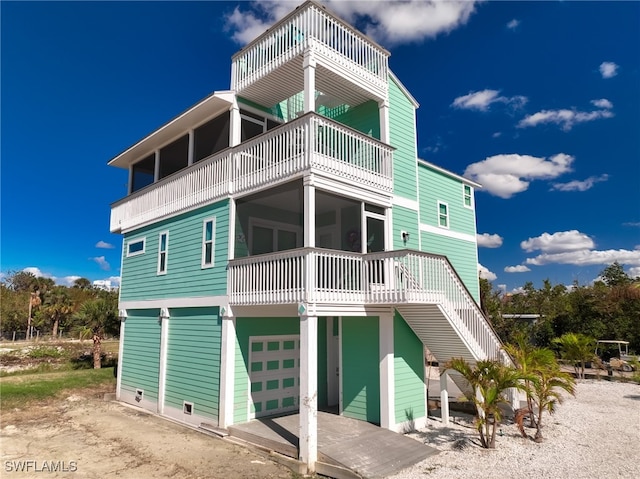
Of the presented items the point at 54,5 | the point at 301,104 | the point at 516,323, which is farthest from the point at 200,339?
the point at 516,323

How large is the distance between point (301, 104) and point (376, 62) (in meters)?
3.29

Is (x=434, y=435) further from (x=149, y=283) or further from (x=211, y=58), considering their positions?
(x=211, y=58)

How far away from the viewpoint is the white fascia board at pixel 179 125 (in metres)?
12.4

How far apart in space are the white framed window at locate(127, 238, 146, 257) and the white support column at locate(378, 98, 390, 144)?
981cm

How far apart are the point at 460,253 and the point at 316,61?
341 inches

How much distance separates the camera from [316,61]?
33.8 feet

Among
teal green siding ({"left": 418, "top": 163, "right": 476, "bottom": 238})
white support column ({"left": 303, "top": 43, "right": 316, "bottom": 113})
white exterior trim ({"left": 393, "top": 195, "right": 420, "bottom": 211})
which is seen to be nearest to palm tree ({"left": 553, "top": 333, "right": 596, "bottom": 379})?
teal green siding ({"left": 418, "top": 163, "right": 476, "bottom": 238})

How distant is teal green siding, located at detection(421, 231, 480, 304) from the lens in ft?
44.8

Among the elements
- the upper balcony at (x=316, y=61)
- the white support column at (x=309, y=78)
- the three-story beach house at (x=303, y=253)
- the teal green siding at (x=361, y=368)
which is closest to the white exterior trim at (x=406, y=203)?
the three-story beach house at (x=303, y=253)

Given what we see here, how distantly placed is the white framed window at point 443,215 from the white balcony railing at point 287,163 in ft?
11.5

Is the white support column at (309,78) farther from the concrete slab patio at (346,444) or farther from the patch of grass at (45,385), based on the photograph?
the patch of grass at (45,385)

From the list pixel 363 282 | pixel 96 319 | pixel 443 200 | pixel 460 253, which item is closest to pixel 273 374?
pixel 363 282

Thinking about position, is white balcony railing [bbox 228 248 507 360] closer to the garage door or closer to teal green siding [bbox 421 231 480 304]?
the garage door

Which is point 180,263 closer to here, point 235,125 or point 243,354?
point 243,354
